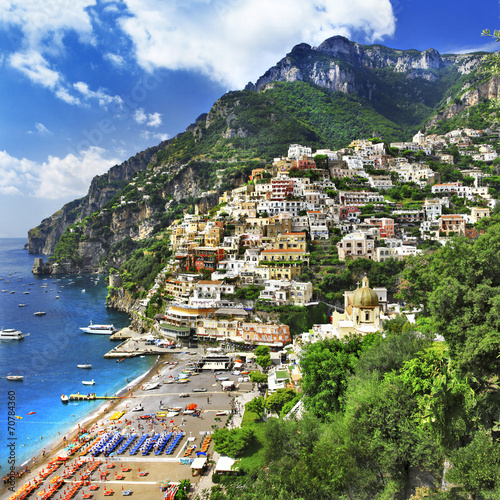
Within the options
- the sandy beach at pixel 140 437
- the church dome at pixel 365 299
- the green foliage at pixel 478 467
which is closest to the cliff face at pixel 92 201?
the sandy beach at pixel 140 437

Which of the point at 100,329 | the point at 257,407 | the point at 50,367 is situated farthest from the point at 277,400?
the point at 100,329

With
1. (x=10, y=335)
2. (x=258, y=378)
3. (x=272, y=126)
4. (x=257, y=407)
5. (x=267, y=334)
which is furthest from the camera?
(x=272, y=126)

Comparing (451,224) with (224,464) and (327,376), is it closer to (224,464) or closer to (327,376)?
(327,376)

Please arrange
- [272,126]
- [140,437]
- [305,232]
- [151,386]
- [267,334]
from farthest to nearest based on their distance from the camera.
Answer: [272,126] → [305,232] → [267,334] → [151,386] → [140,437]

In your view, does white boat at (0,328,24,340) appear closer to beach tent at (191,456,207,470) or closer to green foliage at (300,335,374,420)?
beach tent at (191,456,207,470)

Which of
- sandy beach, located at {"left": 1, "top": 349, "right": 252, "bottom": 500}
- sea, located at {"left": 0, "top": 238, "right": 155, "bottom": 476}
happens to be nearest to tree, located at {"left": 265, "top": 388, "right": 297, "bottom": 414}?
sandy beach, located at {"left": 1, "top": 349, "right": 252, "bottom": 500}

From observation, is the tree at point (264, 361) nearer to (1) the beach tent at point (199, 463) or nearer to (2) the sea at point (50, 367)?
(2) the sea at point (50, 367)
